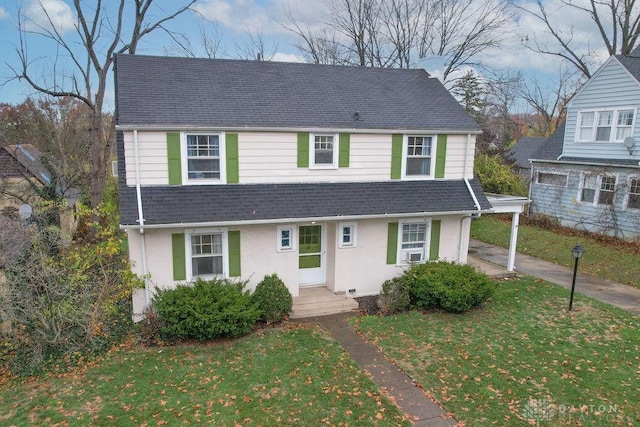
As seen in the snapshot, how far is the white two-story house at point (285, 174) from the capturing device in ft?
35.0

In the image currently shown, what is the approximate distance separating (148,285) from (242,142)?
4469 millimetres

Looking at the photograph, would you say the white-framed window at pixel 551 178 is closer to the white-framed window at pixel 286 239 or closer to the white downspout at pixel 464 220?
the white downspout at pixel 464 220

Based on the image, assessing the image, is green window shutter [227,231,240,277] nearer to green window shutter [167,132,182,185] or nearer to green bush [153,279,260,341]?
green bush [153,279,260,341]

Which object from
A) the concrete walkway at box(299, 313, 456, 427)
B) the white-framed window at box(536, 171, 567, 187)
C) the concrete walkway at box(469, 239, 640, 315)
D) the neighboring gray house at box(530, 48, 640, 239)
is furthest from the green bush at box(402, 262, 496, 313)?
the white-framed window at box(536, 171, 567, 187)

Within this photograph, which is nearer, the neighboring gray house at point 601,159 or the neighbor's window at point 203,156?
the neighbor's window at point 203,156

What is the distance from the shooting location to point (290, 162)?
11.9 m

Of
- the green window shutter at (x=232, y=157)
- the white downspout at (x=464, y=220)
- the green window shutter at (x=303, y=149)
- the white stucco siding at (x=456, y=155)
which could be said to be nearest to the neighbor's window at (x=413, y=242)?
the white downspout at (x=464, y=220)

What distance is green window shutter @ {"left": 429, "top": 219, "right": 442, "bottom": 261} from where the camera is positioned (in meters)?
13.1

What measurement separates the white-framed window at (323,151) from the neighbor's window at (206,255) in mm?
3486

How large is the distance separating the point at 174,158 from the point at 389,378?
7481mm

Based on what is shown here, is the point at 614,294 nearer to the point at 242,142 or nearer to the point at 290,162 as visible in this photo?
the point at 290,162

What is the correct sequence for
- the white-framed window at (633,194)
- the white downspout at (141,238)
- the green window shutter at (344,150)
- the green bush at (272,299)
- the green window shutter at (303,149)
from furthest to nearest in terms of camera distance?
1. the white-framed window at (633,194)
2. the green window shutter at (344,150)
3. the green window shutter at (303,149)
4. the green bush at (272,299)
5. the white downspout at (141,238)

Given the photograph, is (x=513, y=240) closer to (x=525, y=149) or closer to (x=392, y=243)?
(x=392, y=243)

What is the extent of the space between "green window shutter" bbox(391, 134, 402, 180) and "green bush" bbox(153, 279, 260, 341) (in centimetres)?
594
